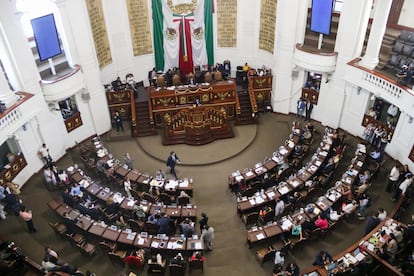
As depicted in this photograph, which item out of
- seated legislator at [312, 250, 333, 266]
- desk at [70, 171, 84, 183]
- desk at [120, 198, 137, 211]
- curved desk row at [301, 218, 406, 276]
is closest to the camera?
curved desk row at [301, 218, 406, 276]

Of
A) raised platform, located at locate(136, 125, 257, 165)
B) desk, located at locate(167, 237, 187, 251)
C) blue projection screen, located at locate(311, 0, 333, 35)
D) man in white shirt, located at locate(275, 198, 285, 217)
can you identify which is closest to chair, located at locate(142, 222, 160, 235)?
desk, located at locate(167, 237, 187, 251)

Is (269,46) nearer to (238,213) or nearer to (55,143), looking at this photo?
(238,213)

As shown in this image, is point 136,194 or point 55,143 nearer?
point 136,194

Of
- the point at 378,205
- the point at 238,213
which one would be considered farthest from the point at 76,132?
the point at 378,205

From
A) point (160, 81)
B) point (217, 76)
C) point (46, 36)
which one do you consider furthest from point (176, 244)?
point (217, 76)

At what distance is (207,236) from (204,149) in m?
6.37

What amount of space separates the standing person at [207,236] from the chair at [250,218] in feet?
5.40

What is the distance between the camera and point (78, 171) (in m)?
17.4

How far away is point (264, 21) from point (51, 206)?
46.7 feet

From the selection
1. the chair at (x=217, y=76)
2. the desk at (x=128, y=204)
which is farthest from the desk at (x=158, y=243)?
the chair at (x=217, y=76)

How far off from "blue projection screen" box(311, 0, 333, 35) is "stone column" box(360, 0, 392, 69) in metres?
2.17

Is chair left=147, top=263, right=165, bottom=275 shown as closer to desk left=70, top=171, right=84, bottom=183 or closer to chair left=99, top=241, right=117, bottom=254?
chair left=99, top=241, right=117, bottom=254

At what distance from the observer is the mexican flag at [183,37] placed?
21672 mm

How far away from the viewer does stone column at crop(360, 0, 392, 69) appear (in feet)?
52.5
